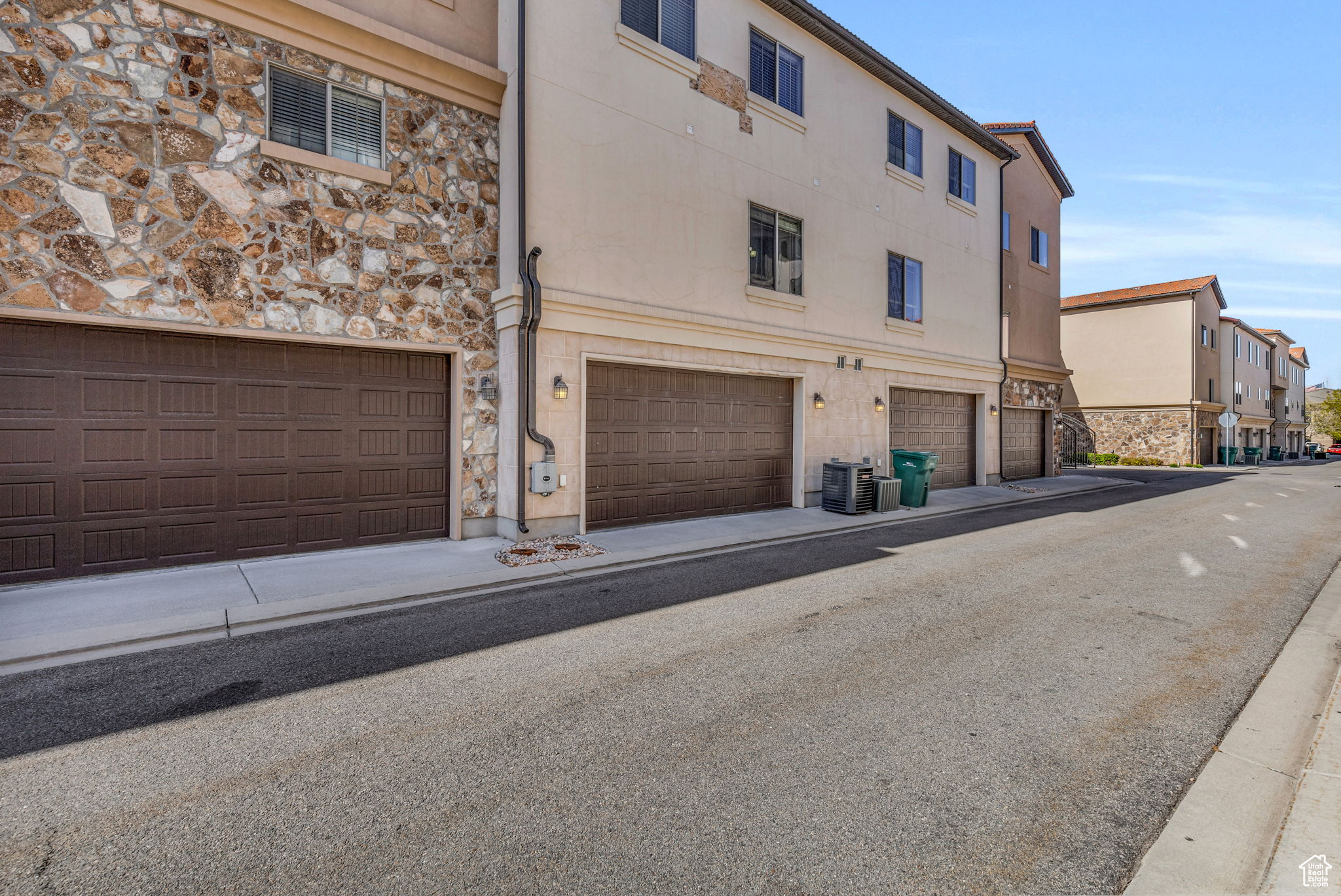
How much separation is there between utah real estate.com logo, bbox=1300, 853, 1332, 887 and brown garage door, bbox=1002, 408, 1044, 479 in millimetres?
18412

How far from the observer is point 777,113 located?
12.7m

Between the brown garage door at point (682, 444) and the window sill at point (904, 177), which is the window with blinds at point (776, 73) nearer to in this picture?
the window sill at point (904, 177)

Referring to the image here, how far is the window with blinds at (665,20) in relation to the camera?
10.6 m

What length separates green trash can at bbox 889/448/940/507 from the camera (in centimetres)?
1373

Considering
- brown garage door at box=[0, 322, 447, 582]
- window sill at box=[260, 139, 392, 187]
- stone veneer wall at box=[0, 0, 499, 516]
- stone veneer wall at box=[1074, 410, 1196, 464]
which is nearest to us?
stone veneer wall at box=[0, 0, 499, 516]

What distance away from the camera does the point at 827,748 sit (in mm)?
3523

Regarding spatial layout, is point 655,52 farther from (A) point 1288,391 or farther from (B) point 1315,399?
(B) point 1315,399

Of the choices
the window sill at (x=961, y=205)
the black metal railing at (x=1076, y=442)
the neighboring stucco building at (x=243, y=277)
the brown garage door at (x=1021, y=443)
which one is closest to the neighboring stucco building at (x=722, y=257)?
the window sill at (x=961, y=205)

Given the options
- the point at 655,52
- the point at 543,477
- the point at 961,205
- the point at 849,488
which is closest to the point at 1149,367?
the point at 961,205

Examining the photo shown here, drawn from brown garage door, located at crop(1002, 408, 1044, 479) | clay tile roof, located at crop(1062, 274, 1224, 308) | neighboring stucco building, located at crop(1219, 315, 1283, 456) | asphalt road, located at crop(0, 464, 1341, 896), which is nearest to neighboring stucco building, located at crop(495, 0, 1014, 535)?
brown garage door, located at crop(1002, 408, 1044, 479)

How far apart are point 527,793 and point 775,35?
14.4 m

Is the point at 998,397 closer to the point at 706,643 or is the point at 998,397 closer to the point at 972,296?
the point at 972,296

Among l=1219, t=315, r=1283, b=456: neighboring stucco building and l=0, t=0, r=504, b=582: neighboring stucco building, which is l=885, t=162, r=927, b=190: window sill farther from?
l=1219, t=315, r=1283, b=456: neighboring stucco building

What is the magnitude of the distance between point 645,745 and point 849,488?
32.0ft
